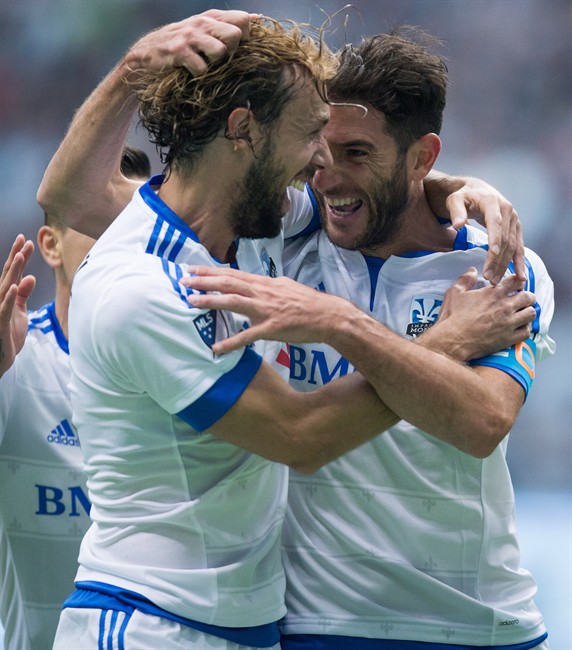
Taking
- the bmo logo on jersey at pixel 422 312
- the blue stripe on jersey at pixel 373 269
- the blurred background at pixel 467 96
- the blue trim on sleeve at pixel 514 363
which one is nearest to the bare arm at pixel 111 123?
the blue stripe on jersey at pixel 373 269

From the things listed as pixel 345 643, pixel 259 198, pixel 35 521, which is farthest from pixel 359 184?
pixel 35 521

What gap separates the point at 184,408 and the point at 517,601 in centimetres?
122

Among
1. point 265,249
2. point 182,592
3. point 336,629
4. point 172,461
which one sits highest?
point 265,249

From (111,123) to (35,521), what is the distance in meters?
1.36

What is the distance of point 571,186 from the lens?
756 cm

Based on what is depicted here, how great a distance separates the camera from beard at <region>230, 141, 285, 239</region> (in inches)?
98.7

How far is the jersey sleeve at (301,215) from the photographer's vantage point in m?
3.02

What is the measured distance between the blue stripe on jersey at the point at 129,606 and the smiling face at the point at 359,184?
3.61ft

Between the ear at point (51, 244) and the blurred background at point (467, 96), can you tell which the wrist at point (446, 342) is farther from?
the blurred background at point (467, 96)

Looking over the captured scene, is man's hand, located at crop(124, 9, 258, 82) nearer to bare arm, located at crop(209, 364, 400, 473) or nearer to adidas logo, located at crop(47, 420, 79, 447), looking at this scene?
bare arm, located at crop(209, 364, 400, 473)

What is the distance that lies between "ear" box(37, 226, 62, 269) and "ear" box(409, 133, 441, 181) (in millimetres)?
1470

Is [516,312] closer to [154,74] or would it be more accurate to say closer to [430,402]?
[430,402]

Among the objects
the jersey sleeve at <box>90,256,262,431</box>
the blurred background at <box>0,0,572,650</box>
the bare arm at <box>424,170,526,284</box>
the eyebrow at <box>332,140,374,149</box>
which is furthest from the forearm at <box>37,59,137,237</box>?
the blurred background at <box>0,0,572,650</box>

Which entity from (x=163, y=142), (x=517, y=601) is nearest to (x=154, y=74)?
(x=163, y=142)
